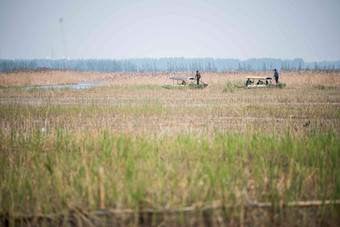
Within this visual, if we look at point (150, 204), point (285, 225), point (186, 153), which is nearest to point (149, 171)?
point (150, 204)

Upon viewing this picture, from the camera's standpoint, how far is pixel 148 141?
6.20 meters

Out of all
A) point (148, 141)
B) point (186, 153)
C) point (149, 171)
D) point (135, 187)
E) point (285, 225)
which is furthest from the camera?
point (148, 141)

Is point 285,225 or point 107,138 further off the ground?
point 107,138

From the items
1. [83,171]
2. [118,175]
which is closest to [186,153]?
[118,175]

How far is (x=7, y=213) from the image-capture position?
12.1 feet

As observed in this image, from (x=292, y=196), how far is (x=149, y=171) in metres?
2.17

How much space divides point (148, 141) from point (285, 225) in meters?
3.46

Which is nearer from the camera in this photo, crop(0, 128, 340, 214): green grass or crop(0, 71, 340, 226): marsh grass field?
crop(0, 71, 340, 226): marsh grass field

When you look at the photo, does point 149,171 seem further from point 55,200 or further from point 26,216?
point 26,216

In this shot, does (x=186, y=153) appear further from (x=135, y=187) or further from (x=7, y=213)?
(x=7, y=213)

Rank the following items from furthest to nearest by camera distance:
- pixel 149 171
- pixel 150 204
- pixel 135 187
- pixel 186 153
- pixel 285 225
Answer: pixel 186 153, pixel 149 171, pixel 135 187, pixel 150 204, pixel 285 225

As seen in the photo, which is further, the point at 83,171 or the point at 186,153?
the point at 186,153

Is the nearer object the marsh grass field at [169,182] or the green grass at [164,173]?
the marsh grass field at [169,182]

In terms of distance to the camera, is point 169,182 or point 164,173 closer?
point 169,182
